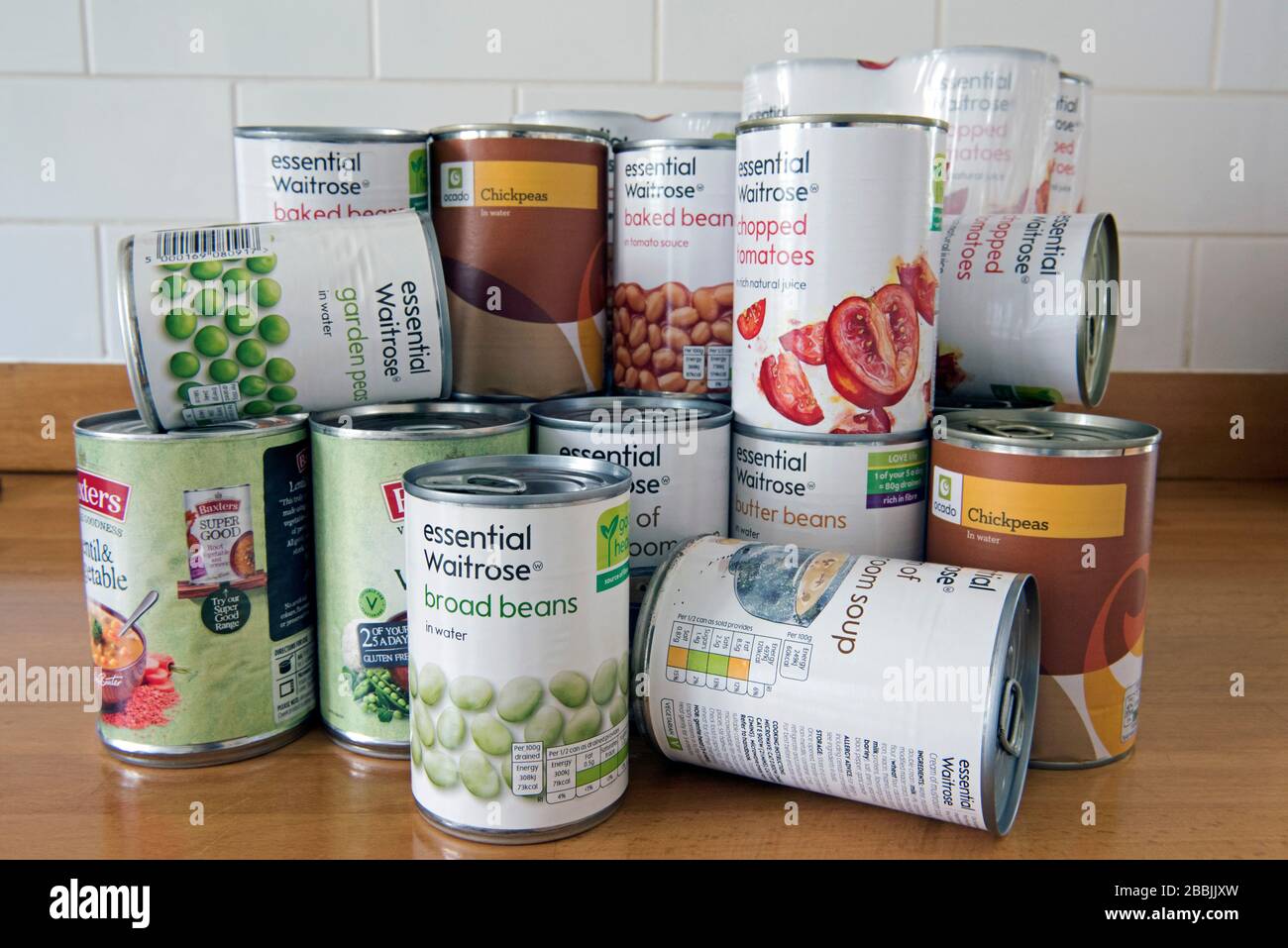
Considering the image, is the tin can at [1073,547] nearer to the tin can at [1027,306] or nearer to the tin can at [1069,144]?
the tin can at [1027,306]

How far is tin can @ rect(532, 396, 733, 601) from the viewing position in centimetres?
91

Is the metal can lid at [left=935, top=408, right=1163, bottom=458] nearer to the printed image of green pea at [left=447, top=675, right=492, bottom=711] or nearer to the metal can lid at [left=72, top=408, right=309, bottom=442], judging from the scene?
the printed image of green pea at [left=447, top=675, right=492, bottom=711]

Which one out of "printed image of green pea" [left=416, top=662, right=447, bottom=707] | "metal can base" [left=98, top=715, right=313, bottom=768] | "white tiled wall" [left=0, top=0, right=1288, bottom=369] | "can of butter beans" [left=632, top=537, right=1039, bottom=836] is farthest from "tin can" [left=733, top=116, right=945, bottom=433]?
"white tiled wall" [left=0, top=0, right=1288, bottom=369]

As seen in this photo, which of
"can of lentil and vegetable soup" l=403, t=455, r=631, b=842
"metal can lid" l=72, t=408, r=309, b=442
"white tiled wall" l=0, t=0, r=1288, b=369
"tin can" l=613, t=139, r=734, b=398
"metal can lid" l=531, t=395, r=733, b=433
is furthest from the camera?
"white tiled wall" l=0, t=0, r=1288, b=369

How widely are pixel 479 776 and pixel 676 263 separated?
19.7 inches

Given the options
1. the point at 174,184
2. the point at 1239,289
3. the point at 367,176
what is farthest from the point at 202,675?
the point at 1239,289

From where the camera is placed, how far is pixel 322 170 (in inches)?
37.7

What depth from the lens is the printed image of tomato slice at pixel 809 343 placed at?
2.96ft

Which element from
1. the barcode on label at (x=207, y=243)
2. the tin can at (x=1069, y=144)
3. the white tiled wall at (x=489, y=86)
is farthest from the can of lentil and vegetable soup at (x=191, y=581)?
the white tiled wall at (x=489, y=86)

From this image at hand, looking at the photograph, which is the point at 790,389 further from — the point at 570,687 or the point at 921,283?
the point at 570,687

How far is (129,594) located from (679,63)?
1117 mm

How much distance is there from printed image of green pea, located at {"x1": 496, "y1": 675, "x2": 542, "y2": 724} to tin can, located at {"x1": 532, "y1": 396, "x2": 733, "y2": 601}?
218 millimetres

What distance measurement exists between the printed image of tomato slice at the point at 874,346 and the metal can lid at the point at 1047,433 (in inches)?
2.1
